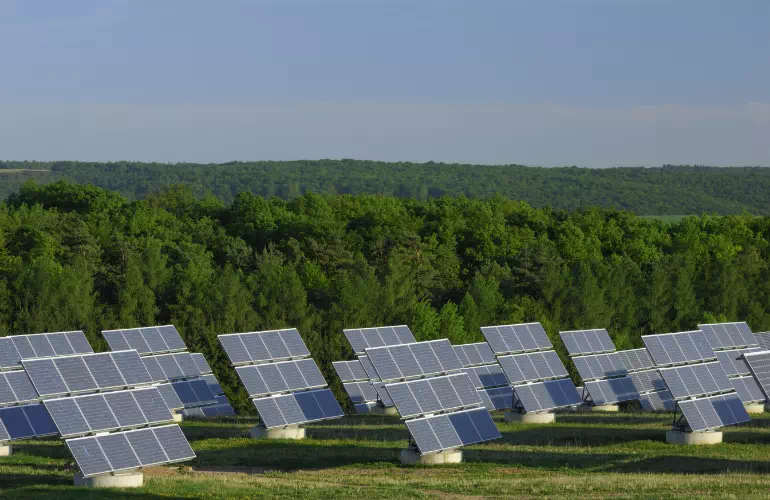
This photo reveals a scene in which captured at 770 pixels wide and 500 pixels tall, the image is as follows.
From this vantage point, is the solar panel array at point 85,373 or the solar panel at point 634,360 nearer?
the solar panel array at point 85,373

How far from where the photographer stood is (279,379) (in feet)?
156

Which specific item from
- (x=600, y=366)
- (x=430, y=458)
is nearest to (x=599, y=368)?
(x=600, y=366)

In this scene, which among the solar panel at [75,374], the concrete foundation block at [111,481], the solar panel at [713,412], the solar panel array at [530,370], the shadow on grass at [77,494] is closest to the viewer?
the shadow on grass at [77,494]

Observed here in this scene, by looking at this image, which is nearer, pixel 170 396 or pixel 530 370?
pixel 170 396

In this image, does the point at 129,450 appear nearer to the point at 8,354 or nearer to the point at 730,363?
the point at 8,354

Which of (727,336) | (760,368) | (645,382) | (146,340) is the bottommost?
(645,382)

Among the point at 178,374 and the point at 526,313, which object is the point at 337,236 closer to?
the point at 526,313

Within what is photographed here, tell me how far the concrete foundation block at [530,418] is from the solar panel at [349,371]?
8.30 meters

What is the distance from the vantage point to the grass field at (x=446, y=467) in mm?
33938

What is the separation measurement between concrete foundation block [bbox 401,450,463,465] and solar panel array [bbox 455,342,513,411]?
1385 cm

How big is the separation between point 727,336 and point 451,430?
20.1 metres

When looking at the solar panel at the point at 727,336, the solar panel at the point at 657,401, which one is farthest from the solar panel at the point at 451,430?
the solar panel at the point at 657,401

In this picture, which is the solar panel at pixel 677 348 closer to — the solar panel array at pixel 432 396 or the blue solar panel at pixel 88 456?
the solar panel array at pixel 432 396

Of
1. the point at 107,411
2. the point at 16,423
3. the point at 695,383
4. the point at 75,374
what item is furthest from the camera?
the point at 695,383
